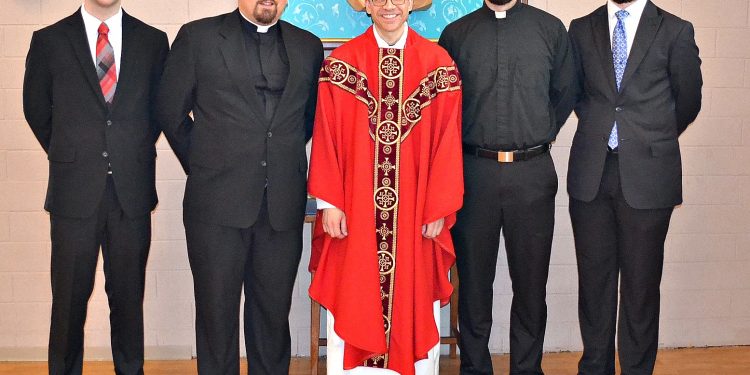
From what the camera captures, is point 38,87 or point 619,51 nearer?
point 38,87

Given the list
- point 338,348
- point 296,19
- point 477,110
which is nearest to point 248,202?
point 338,348

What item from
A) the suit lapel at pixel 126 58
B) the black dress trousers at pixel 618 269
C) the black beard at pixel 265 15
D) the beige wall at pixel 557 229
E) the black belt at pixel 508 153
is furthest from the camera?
the beige wall at pixel 557 229

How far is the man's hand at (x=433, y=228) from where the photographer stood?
10.3 ft

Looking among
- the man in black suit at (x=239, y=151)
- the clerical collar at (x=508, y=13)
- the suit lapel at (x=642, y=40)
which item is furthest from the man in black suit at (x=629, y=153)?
the man in black suit at (x=239, y=151)

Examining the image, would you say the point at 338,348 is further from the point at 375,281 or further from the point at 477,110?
the point at 477,110

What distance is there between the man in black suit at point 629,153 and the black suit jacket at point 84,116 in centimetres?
183

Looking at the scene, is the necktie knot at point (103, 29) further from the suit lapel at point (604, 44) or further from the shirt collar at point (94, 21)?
the suit lapel at point (604, 44)

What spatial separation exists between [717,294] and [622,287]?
3.86 ft

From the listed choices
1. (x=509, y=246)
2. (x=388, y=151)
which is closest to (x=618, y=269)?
(x=509, y=246)

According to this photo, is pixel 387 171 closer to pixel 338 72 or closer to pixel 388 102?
pixel 388 102

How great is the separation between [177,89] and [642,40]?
1897mm

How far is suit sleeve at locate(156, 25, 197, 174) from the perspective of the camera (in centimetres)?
302

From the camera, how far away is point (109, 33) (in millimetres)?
3152

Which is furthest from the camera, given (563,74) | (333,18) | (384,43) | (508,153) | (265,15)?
(333,18)
